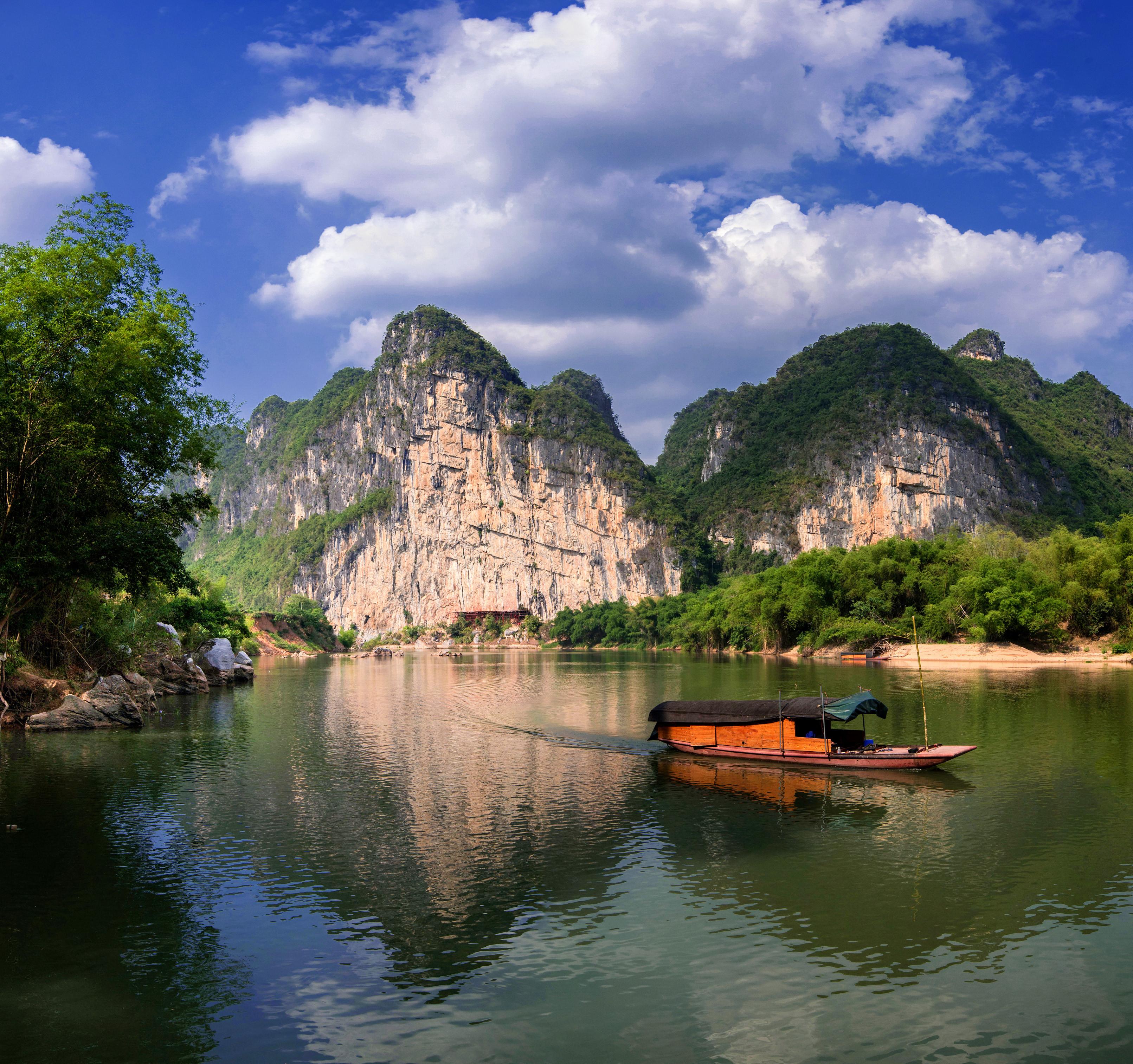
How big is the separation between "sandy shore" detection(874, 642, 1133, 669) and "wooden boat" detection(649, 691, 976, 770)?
118ft

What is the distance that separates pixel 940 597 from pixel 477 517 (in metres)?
102

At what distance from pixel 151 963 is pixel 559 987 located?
4584mm

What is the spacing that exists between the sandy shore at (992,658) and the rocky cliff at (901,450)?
71.0m

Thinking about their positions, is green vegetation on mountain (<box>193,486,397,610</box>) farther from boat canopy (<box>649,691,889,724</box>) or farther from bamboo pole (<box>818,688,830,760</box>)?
bamboo pole (<box>818,688,830,760</box>)

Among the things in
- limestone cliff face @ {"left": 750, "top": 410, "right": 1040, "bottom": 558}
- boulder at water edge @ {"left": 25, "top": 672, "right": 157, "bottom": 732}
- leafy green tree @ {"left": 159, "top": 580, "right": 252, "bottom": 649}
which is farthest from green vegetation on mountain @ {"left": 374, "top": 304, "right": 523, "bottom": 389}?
boulder at water edge @ {"left": 25, "top": 672, "right": 157, "bottom": 732}

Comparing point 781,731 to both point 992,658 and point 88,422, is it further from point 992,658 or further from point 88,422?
point 992,658

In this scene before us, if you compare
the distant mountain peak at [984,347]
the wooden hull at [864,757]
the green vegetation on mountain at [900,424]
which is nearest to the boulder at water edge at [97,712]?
the wooden hull at [864,757]

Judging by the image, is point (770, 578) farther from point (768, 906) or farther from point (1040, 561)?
point (768, 906)

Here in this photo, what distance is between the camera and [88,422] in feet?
76.0

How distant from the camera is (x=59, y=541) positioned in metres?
22.9

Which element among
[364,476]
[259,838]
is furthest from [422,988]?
[364,476]

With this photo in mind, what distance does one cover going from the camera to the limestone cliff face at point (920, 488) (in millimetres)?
127625

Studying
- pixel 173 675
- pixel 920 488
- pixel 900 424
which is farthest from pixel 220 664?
pixel 900 424

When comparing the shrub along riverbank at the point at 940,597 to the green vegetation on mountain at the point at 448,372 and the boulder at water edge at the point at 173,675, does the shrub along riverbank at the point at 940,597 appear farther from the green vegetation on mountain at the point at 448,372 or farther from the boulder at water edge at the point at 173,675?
the green vegetation on mountain at the point at 448,372
